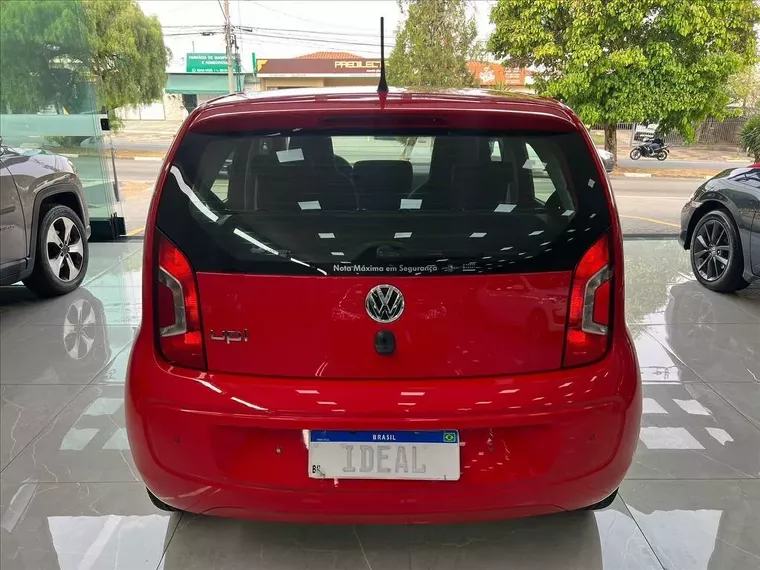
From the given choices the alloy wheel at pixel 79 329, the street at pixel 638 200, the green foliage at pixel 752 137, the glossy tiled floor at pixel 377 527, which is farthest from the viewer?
the street at pixel 638 200

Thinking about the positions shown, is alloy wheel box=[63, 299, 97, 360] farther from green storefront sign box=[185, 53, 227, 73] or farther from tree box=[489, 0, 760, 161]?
green storefront sign box=[185, 53, 227, 73]

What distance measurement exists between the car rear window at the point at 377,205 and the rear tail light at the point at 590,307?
5 cm

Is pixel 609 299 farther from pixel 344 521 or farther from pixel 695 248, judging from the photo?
pixel 695 248

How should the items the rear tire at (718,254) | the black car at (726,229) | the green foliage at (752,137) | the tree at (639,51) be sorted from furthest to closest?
the tree at (639,51)
the green foliage at (752,137)
the rear tire at (718,254)
the black car at (726,229)

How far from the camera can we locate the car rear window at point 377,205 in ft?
5.00

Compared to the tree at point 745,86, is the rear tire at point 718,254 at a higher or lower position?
lower

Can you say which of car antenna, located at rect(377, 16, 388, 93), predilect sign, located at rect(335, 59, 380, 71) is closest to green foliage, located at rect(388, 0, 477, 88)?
predilect sign, located at rect(335, 59, 380, 71)

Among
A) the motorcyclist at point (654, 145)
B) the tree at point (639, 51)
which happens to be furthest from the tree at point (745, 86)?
the motorcyclist at point (654, 145)

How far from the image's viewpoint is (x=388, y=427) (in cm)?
152

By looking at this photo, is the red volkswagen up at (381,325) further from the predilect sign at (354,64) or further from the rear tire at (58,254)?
the predilect sign at (354,64)

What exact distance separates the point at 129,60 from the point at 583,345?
16821mm

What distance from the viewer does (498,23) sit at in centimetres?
1158

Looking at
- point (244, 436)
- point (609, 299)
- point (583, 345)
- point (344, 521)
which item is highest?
point (609, 299)

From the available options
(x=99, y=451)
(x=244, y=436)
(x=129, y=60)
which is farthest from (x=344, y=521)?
(x=129, y=60)
